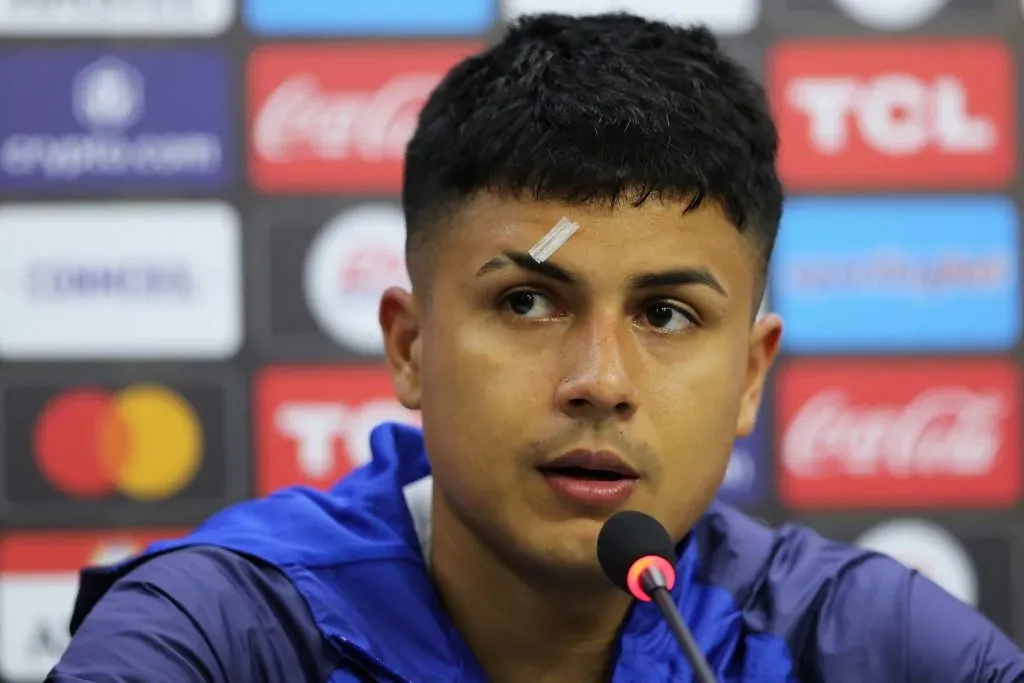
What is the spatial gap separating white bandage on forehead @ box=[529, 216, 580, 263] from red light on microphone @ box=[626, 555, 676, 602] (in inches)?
10.3

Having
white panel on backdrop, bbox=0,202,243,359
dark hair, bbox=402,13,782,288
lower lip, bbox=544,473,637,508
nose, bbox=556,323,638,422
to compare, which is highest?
dark hair, bbox=402,13,782,288

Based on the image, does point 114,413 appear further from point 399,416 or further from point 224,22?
point 224,22

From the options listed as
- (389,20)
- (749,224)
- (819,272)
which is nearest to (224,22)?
(389,20)

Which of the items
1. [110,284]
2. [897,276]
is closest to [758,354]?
[897,276]

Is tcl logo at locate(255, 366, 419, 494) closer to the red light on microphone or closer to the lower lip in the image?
the lower lip

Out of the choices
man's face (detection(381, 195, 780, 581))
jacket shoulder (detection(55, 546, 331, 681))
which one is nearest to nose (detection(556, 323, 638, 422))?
man's face (detection(381, 195, 780, 581))

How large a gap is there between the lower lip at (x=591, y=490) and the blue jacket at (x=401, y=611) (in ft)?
0.76

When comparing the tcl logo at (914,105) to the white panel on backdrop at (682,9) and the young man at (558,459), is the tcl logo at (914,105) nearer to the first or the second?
the white panel on backdrop at (682,9)

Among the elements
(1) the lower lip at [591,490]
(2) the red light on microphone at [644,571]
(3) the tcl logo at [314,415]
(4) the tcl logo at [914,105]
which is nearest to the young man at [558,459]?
(1) the lower lip at [591,490]

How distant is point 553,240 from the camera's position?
0.96 m

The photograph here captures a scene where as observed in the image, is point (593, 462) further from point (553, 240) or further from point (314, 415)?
point (314, 415)

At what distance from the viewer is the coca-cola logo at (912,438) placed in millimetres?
1995

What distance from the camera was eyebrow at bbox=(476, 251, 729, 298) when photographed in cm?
95

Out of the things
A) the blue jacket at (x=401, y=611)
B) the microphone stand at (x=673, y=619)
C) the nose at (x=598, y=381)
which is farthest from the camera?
the blue jacket at (x=401, y=611)
